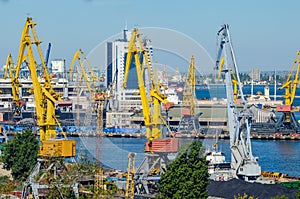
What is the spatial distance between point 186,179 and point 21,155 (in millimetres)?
5376

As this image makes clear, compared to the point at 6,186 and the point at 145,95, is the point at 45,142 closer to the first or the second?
the point at 6,186

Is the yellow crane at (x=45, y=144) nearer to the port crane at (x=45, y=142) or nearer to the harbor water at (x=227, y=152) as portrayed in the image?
the port crane at (x=45, y=142)

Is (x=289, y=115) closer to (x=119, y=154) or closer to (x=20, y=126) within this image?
(x=20, y=126)

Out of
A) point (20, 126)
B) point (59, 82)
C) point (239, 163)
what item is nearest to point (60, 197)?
point (239, 163)

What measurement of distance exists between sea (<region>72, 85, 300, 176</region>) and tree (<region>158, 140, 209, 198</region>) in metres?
3.00

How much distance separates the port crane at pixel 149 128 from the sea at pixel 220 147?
0.50 metres

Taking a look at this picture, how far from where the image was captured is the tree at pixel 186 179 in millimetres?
12133

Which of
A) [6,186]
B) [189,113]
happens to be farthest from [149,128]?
[189,113]

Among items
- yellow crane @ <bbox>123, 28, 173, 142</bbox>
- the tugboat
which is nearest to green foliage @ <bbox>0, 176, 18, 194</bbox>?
yellow crane @ <bbox>123, 28, 173, 142</bbox>

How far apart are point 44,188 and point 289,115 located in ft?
66.6

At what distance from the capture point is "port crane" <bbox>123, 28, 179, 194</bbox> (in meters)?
15.2

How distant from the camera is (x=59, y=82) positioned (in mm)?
43812

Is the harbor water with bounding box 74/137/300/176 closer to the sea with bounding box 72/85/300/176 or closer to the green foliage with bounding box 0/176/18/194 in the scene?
the sea with bounding box 72/85/300/176

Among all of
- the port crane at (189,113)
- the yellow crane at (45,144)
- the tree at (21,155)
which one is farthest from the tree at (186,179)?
the port crane at (189,113)
